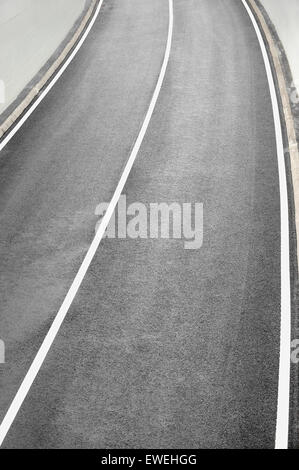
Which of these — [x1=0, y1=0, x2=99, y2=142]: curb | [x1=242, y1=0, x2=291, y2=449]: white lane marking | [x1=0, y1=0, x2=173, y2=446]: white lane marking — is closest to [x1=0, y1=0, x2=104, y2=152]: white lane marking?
[x1=0, y1=0, x2=99, y2=142]: curb

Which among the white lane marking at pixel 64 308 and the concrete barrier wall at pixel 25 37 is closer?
the white lane marking at pixel 64 308

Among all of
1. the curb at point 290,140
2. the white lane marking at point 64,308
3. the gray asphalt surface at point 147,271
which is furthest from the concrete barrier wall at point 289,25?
the white lane marking at point 64,308

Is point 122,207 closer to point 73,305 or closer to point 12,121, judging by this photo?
point 73,305

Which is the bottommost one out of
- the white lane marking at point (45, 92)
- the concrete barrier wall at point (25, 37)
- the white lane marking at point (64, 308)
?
the white lane marking at point (64, 308)

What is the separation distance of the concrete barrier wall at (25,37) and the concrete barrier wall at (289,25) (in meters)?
7.03

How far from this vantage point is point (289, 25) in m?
19.5

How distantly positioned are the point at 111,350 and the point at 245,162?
624 cm

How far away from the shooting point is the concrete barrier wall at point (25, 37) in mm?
16828

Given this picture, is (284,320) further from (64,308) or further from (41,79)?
(41,79)

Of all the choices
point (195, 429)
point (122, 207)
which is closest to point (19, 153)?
point (122, 207)

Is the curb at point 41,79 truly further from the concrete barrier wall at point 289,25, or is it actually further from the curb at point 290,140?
the concrete barrier wall at point 289,25

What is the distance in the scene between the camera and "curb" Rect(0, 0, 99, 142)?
55.6 feet

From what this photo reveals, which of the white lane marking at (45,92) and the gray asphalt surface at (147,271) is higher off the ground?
the white lane marking at (45,92)

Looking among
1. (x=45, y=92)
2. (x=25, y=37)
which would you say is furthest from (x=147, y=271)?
(x=25, y=37)
